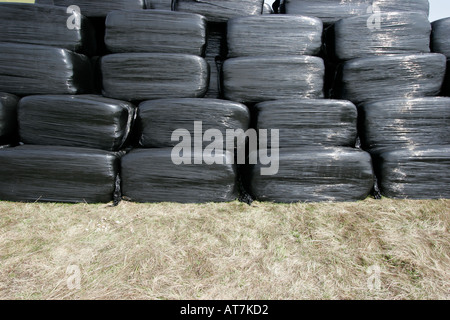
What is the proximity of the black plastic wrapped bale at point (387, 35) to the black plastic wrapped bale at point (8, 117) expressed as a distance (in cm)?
237

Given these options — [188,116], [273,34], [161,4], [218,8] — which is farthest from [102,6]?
[273,34]

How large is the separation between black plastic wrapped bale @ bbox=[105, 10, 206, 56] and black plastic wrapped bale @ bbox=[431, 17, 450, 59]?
1794mm

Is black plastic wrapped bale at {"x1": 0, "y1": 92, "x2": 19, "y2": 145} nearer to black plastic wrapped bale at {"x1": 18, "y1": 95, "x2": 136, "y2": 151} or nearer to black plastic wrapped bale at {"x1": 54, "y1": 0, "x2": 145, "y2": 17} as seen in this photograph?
black plastic wrapped bale at {"x1": 18, "y1": 95, "x2": 136, "y2": 151}

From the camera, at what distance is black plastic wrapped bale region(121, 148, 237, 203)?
168cm

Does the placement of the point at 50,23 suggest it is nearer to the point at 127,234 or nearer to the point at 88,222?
the point at 88,222

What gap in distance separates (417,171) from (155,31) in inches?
79.9

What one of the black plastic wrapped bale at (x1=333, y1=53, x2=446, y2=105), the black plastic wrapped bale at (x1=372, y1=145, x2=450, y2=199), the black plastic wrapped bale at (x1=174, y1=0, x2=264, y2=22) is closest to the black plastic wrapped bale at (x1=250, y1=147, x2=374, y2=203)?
the black plastic wrapped bale at (x1=372, y1=145, x2=450, y2=199)

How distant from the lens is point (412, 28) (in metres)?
1.92

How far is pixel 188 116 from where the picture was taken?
1.74m

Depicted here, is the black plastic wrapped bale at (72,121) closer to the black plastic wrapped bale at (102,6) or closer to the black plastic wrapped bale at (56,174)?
the black plastic wrapped bale at (56,174)

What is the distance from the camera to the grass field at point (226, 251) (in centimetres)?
102

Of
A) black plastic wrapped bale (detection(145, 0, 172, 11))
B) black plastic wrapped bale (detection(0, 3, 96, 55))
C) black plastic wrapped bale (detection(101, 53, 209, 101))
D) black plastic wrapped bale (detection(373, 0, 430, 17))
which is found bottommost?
black plastic wrapped bale (detection(101, 53, 209, 101))

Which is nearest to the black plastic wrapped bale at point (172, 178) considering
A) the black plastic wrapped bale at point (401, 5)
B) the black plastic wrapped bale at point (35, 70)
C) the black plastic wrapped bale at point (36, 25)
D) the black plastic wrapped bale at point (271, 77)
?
the black plastic wrapped bale at point (271, 77)
